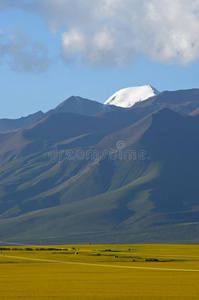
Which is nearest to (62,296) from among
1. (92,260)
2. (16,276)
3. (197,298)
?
(197,298)

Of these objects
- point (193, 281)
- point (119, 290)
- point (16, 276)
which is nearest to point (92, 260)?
point (16, 276)

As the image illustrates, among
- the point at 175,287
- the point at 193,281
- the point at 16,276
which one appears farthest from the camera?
the point at 16,276

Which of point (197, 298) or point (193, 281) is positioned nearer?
point (197, 298)

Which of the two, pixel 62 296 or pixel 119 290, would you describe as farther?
pixel 119 290

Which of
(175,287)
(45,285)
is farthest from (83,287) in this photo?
(175,287)

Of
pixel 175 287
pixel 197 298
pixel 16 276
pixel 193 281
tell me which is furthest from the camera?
pixel 16 276

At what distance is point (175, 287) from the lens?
61.9 meters

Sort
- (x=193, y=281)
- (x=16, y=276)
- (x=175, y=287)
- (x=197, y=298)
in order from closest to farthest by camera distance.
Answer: (x=197, y=298) → (x=175, y=287) → (x=193, y=281) → (x=16, y=276)

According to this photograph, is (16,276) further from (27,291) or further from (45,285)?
(27,291)

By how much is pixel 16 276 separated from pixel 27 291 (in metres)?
17.9

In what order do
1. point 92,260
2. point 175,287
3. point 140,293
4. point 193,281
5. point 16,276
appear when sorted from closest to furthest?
point 140,293
point 175,287
point 193,281
point 16,276
point 92,260

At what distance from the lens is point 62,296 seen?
180 ft

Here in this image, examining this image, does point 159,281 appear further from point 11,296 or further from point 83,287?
point 11,296

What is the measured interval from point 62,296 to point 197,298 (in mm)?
11816
